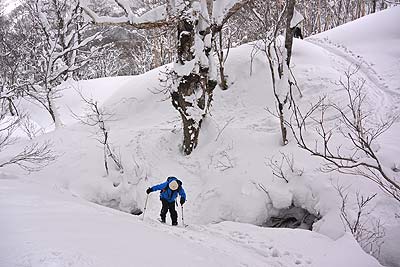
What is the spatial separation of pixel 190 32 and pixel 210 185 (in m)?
4.54

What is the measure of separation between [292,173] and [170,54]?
1816 cm

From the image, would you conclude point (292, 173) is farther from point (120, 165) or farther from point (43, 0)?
point (43, 0)

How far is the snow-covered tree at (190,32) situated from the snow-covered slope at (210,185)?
142 cm

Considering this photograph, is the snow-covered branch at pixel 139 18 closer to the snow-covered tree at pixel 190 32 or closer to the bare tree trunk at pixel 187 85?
the snow-covered tree at pixel 190 32

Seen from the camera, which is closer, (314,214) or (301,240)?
(301,240)

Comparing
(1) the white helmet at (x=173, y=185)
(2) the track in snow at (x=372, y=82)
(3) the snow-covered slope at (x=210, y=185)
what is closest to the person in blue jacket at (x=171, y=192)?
(1) the white helmet at (x=173, y=185)

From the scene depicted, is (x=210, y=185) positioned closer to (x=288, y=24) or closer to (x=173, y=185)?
(x=173, y=185)

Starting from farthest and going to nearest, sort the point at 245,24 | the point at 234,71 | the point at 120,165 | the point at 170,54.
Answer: the point at 170,54 → the point at 245,24 → the point at 234,71 → the point at 120,165

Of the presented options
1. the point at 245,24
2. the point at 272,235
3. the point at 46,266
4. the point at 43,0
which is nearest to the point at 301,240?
the point at 272,235

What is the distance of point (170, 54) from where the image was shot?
24.8 m

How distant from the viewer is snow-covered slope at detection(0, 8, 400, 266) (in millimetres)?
3865

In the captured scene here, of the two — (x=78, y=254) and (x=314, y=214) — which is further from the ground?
(x=78, y=254)

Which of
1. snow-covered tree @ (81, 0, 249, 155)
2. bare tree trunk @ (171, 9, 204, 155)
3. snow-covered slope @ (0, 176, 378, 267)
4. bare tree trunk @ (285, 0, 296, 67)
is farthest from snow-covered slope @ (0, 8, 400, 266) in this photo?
bare tree trunk @ (285, 0, 296, 67)

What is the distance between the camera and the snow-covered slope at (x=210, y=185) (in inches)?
152
